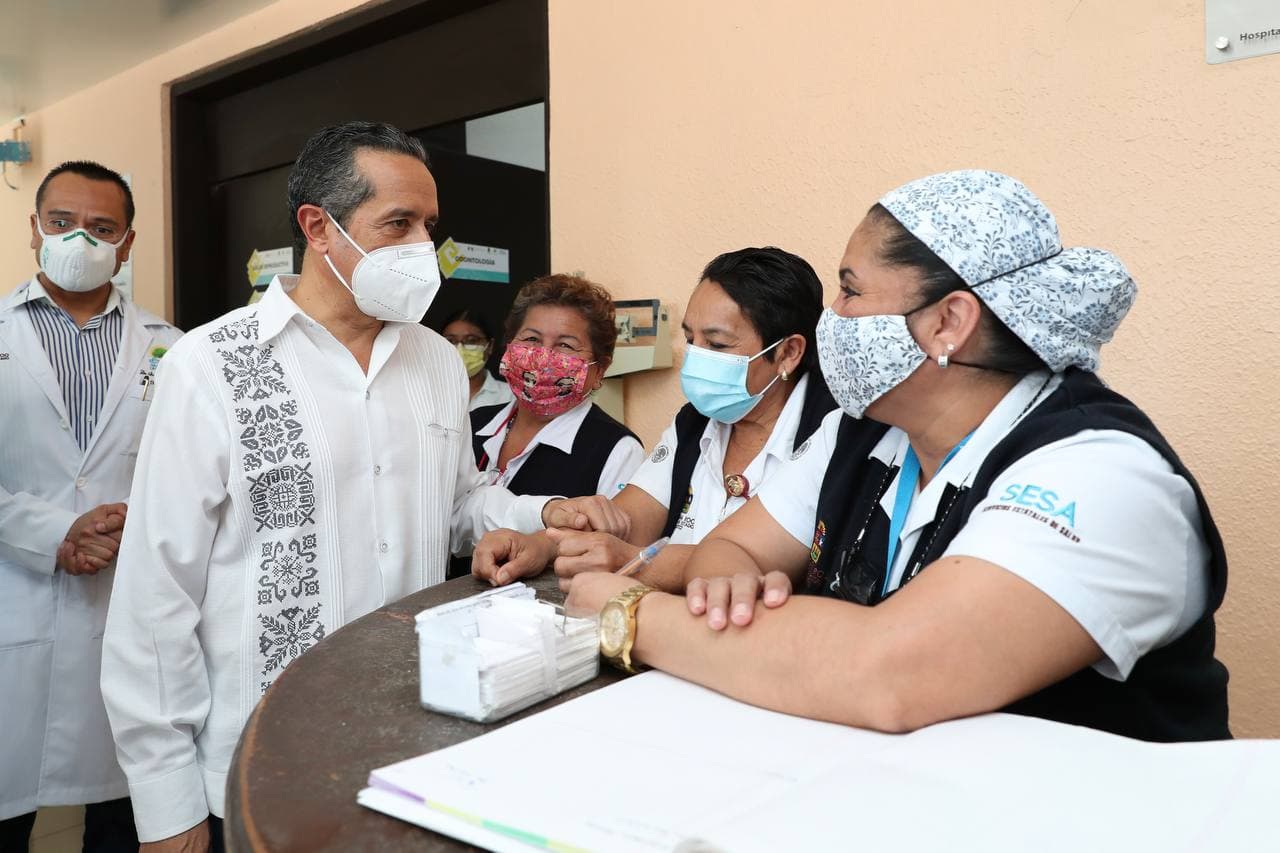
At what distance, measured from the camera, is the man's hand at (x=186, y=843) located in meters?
1.52

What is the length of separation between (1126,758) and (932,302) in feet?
2.19

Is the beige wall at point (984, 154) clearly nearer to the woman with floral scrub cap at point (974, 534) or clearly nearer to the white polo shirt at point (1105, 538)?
the woman with floral scrub cap at point (974, 534)

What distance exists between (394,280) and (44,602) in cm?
167

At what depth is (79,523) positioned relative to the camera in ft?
8.23

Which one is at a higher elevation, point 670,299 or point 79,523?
point 670,299

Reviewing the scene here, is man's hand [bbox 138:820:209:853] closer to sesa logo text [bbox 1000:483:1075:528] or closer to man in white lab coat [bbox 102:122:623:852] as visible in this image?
man in white lab coat [bbox 102:122:623:852]

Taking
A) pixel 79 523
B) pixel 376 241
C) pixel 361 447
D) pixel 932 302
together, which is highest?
pixel 376 241

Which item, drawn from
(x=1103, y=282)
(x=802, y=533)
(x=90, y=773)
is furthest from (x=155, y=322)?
(x=1103, y=282)

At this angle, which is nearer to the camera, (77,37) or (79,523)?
(79,523)

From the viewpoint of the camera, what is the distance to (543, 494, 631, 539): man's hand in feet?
6.16

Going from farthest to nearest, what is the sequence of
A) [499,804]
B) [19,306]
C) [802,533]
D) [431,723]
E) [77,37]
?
1. [77,37]
2. [19,306]
3. [802,533]
4. [431,723]
5. [499,804]

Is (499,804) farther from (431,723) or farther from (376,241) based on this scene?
(376,241)

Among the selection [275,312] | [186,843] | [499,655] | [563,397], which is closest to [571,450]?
[563,397]

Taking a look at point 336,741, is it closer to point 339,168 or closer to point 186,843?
point 186,843
